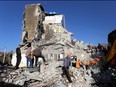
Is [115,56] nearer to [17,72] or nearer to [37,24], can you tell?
[17,72]

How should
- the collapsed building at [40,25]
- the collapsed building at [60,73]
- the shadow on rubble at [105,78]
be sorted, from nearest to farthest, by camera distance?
1. the collapsed building at [60,73]
2. the shadow on rubble at [105,78]
3. the collapsed building at [40,25]

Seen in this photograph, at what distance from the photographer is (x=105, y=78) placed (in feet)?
63.2

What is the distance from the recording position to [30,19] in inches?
1781

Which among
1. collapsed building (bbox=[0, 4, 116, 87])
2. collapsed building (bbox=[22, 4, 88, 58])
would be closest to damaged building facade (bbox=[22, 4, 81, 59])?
collapsed building (bbox=[22, 4, 88, 58])

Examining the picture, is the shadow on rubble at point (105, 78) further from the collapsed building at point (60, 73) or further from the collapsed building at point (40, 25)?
the collapsed building at point (40, 25)

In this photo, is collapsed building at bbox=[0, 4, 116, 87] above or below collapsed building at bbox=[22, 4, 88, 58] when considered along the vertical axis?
below

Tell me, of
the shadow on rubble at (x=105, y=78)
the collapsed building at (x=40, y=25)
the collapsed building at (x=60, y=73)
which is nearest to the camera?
the collapsed building at (x=60, y=73)

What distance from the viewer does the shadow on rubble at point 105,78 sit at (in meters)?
18.3

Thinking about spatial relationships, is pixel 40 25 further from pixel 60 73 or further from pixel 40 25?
pixel 60 73

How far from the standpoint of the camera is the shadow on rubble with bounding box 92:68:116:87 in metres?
18.3

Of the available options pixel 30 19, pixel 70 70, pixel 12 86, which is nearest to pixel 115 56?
pixel 70 70

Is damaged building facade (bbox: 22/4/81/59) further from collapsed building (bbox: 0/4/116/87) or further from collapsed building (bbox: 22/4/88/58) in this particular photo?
collapsed building (bbox: 0/4/116/87)

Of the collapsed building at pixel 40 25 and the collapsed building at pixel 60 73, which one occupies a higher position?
the collapsed building at pixel 40 25

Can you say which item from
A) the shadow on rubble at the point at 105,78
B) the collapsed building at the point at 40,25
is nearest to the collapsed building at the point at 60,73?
the shadow on rubble at the point at 105,78
